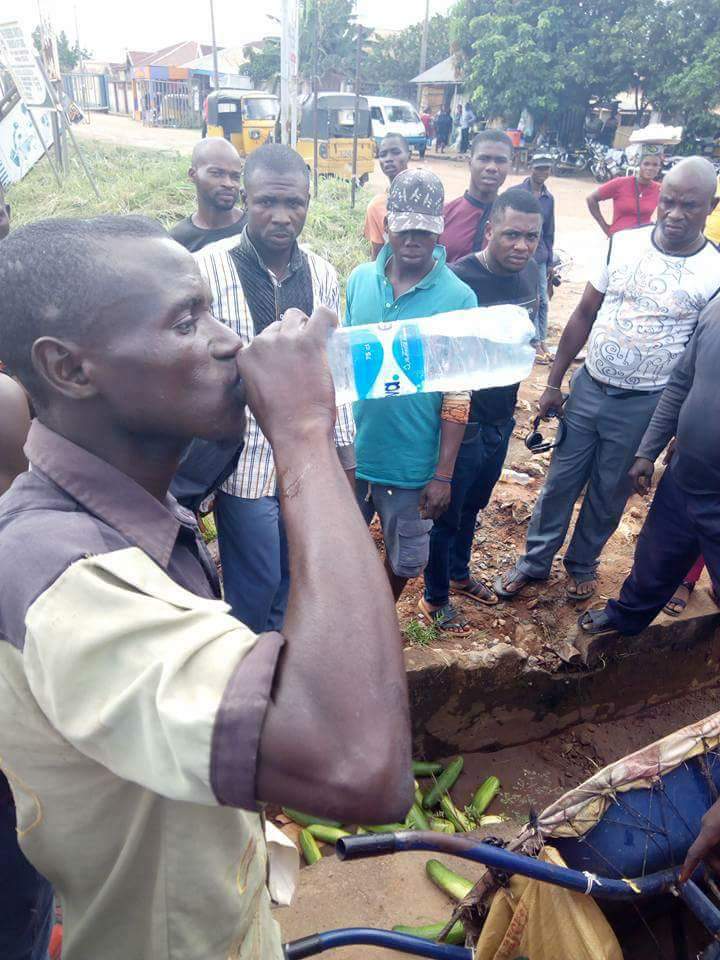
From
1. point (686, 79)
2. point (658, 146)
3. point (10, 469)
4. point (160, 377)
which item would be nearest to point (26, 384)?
point (160, 377)

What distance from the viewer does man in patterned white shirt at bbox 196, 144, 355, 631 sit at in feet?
9.26

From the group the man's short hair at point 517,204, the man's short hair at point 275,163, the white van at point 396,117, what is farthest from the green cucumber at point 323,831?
the white van at point 396,117

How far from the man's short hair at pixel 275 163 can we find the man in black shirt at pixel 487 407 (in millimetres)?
1043

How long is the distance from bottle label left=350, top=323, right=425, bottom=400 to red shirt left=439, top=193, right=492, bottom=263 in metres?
2.33

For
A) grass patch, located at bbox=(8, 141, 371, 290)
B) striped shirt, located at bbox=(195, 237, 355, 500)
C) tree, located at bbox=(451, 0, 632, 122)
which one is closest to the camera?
striped shirt, located at bbox=(195, 237, 355, 500)

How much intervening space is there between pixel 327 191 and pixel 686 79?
615 inches

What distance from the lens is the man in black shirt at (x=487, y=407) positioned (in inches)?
142

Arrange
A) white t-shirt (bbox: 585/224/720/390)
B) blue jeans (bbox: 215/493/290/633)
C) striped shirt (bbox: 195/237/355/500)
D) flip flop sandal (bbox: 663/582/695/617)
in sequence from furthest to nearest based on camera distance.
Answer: flip flop sandal (bbox: 663/582/695/617) → white t-shirt (bbox: 585/224/720/390) → blue jeans (bbox: 215/493/290/633) → striped shirt (bbox: 195/237/355/500)

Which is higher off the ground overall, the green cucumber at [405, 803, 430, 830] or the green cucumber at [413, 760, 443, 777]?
the green cucumber at [405, 803, 430, 830]

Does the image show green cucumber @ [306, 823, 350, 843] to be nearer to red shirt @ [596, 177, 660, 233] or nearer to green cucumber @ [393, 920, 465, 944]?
green cucumber @ [393, 920, 465, 944]

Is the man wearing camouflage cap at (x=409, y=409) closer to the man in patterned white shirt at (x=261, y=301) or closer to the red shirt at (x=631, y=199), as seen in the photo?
the man in patterned white shirt at (x=261, y=301)

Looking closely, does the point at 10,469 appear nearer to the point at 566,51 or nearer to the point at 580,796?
the point at 580,796

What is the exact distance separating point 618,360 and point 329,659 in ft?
10.8

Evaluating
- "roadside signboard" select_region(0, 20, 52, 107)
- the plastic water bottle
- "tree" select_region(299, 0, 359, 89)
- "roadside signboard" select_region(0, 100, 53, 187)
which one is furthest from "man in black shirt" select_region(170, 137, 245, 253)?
"tree" select_region(299, 0, 359, 89)
